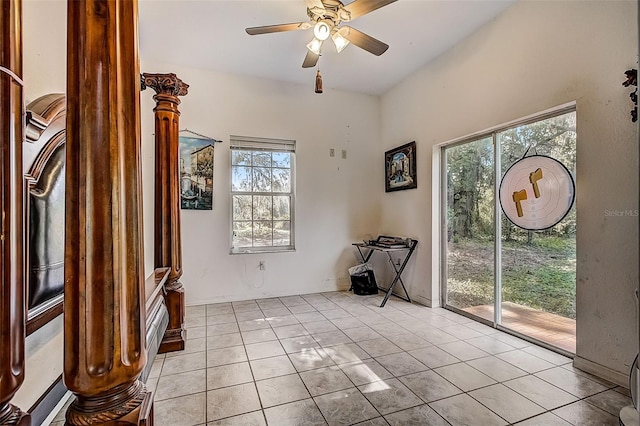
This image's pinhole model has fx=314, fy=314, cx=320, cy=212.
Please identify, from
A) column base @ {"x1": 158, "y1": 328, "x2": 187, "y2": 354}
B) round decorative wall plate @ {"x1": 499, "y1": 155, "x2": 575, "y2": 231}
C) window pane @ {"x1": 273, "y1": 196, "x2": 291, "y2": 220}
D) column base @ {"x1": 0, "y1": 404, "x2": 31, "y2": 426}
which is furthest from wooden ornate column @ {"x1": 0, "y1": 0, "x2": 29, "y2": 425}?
window pane @ {"x1": 273, "y1": 196, "x2": 291, "y2": 220}

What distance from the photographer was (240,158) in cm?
429

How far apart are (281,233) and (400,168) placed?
1930 mm

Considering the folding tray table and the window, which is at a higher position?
the window

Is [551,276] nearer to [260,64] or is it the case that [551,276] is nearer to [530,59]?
[530,59]

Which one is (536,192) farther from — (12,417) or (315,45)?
(12,417)

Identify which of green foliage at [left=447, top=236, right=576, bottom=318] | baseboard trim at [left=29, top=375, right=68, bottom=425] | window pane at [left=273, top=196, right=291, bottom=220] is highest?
window pane at [left=273, top=196, right=291, bottom=220]

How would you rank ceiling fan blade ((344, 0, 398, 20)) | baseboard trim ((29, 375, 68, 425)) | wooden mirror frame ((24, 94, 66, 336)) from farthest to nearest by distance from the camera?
ceiling fan blade ((344, 0, 398, 20))
baseboard trim ((29, 375, 68, 425))
wooden mirror frame ((24, 94, 66, 336))

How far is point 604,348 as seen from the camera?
2.19 meters

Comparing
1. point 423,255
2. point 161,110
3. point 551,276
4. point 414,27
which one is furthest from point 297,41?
point 551,276

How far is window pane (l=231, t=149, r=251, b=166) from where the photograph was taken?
424 centimetres

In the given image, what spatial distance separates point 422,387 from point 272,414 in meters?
0.99

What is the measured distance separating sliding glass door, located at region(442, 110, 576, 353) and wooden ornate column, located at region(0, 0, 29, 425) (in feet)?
10.5

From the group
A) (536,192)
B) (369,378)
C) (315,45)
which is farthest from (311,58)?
(369,378)

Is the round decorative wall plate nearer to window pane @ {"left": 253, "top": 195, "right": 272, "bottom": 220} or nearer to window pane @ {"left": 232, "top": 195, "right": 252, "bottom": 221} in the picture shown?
window pane @ {"left": 253, "top": 195, "right": 272, "bottom": 220}
